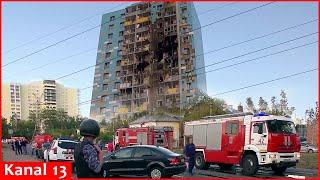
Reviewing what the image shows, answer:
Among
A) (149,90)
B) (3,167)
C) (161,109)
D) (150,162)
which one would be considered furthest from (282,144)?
(149,90)

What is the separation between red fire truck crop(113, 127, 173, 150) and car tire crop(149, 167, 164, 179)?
2123 cm

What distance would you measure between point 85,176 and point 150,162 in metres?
13.8

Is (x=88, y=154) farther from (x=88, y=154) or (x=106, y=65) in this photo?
(x=106, y=65)

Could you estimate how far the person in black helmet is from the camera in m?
5.45

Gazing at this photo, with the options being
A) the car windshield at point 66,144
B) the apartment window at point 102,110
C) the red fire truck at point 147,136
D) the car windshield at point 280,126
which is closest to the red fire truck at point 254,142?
the car windshield at point 280,126

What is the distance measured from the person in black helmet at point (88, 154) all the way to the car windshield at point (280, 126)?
1759 centimetres

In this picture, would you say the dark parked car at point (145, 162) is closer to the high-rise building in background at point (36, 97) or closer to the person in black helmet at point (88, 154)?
the person in black helmet at point (88, 154)

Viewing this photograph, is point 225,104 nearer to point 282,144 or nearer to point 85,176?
point 282,144

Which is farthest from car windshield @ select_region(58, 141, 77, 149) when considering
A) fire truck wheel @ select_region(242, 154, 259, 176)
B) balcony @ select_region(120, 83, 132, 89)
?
balcony @ select_region(120, 83, 132, 89)

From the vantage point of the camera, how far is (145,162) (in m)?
19.4

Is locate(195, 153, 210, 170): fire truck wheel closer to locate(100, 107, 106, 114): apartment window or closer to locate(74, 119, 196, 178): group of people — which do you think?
locate(74, 119, 196, 178): group of people

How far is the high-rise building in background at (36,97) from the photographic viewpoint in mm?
75200

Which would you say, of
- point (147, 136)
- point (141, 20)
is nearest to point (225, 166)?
point (147, 136)

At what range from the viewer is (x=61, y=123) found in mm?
95750
